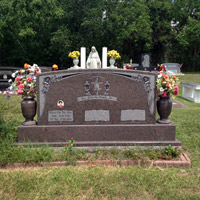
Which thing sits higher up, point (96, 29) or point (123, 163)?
point (96, 29)

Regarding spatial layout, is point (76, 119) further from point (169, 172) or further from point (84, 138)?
point (169, 172)

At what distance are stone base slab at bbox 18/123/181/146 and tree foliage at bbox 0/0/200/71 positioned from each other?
1904 cm

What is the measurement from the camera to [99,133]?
4285mm

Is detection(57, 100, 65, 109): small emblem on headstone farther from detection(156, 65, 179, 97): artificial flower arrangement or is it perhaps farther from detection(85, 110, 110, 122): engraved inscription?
detection(156, 65, 179, 97): artificial flower arrangement

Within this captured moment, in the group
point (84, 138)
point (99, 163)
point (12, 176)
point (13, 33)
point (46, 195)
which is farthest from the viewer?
point (13, 33)

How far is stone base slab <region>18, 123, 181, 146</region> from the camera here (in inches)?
167

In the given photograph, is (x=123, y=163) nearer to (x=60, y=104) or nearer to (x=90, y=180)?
(x=90, y=180)

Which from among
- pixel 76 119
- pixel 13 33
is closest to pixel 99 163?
pixel 76 119

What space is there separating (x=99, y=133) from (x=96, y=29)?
2146 centimetres

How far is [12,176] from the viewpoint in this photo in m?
3.35

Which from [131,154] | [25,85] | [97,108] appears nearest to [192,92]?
[97,108]

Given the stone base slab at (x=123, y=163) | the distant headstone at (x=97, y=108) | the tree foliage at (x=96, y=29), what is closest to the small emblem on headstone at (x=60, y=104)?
the distant headstone at (x=97, y=108)

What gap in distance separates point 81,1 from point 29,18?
6.00 metres

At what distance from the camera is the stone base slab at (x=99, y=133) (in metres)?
4.24
